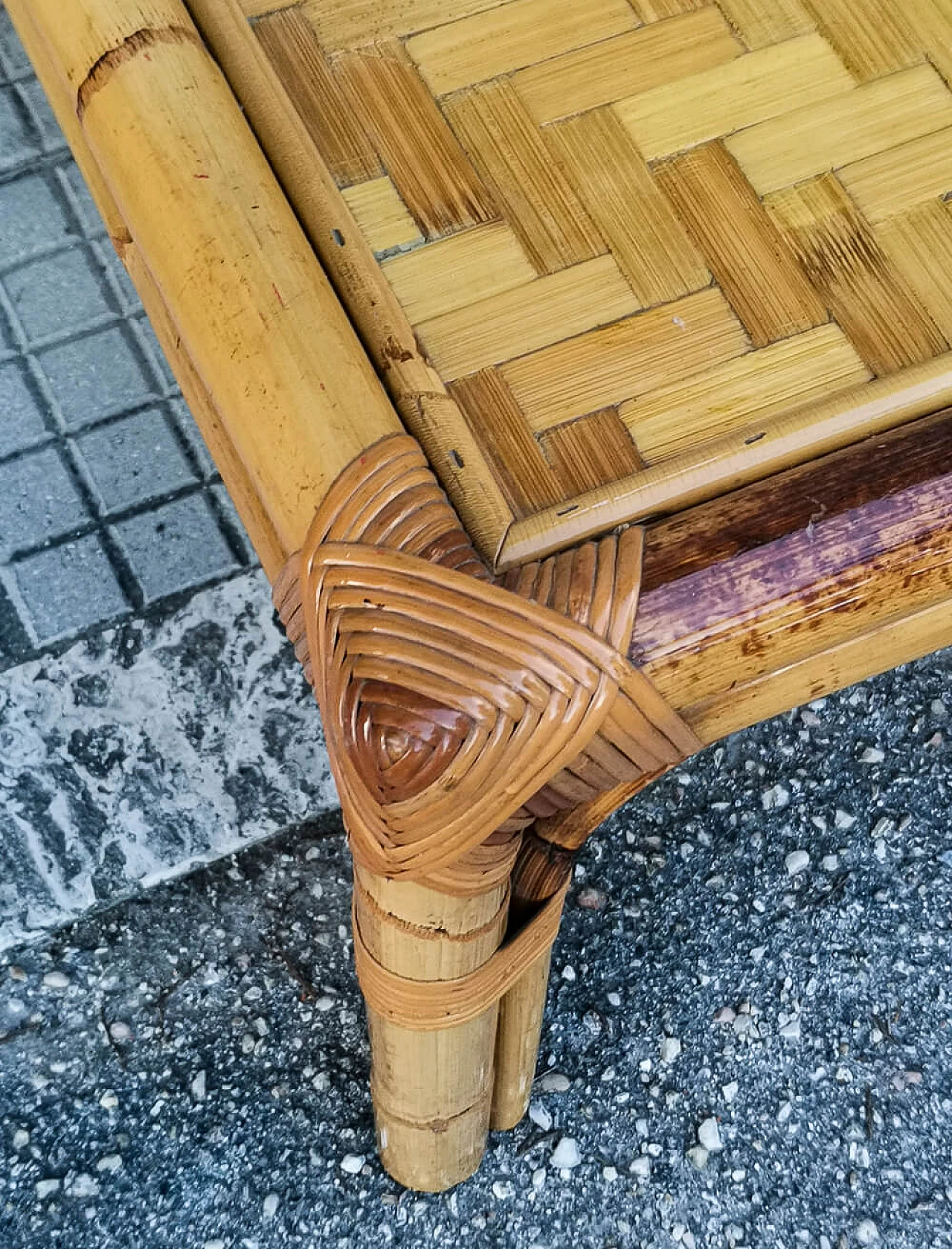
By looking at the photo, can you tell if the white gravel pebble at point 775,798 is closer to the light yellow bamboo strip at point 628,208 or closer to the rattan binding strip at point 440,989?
the rattan binding strip at point 440,989

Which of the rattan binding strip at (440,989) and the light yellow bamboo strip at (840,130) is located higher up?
the light yellow bamboo strip at (840,130)

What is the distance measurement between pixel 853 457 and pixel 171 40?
1.68ft

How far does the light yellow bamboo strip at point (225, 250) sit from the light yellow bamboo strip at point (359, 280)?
0.04 meters

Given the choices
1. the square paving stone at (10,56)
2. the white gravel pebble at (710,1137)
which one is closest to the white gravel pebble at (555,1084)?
the white gravel pebble at (710,1137)

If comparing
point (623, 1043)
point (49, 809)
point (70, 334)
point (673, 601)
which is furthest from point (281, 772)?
point (673, 601)

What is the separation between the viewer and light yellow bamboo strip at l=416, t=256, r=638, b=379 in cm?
81

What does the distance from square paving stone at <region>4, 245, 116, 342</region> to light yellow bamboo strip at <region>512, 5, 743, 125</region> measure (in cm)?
65

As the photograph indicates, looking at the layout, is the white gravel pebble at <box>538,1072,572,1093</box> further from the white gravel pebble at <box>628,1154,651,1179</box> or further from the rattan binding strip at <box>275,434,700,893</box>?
the rattan binding strip at <box>275,434,700,893</box>

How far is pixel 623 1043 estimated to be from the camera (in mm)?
1104

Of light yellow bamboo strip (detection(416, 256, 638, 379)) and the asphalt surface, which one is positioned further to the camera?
the asphalt surface

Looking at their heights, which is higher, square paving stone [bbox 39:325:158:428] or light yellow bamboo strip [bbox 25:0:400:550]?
light yellow bamboo strip [bbox 25:0:400:550]

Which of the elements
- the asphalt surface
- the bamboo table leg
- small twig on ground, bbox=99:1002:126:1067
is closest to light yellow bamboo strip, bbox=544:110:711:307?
the bamboo table leg

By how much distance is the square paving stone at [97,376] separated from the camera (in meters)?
1.32

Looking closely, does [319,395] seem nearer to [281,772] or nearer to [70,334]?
[281,772]
